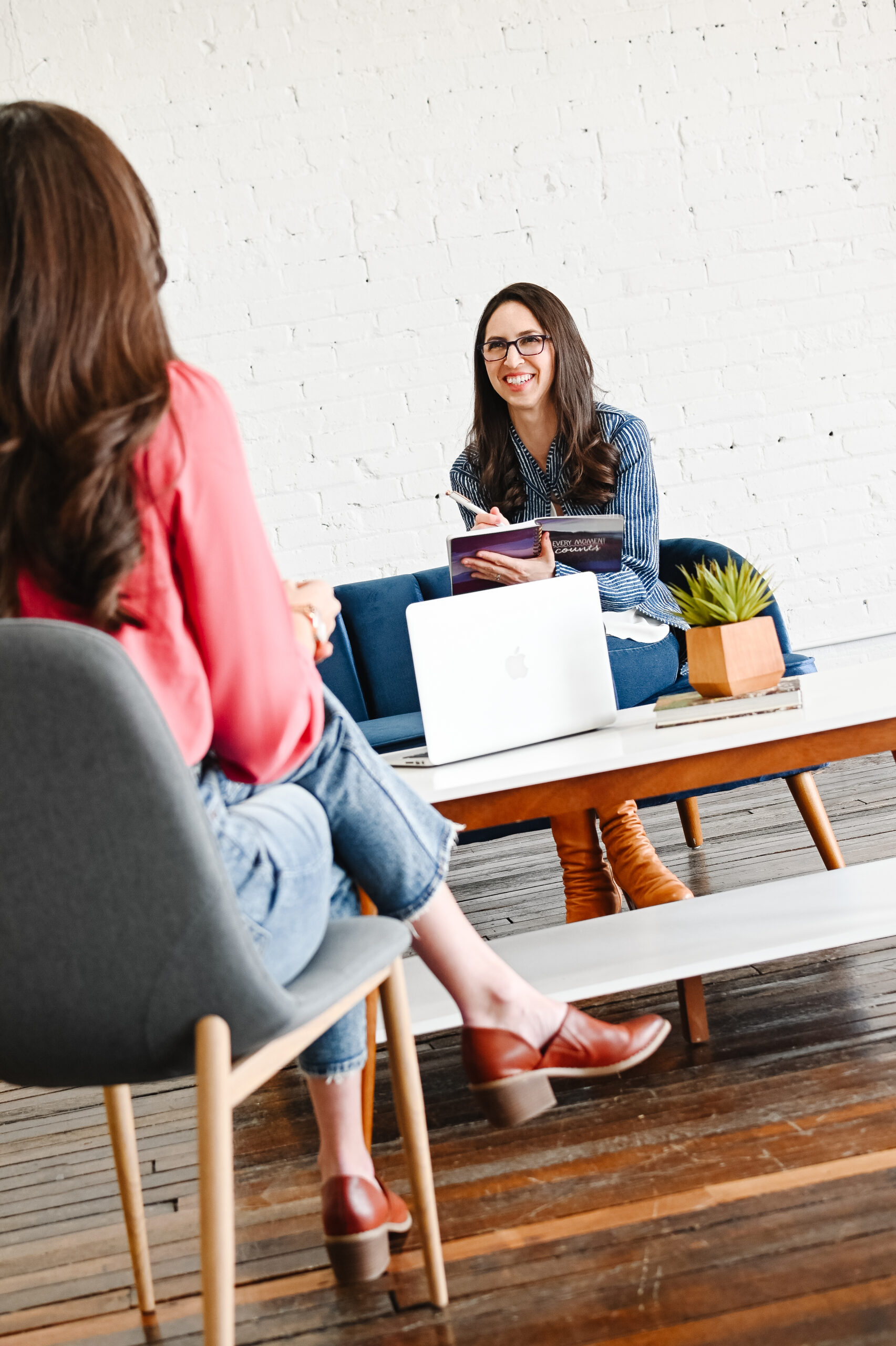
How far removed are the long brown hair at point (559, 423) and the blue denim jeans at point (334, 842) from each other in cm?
151

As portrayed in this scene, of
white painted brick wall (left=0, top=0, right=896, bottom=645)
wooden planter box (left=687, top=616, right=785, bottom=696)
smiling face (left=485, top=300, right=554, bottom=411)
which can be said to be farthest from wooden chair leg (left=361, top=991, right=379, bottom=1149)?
white painted brick wall (left=0, top=0, right=896, bottom=645)

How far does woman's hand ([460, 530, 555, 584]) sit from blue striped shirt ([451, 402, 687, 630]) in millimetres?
301

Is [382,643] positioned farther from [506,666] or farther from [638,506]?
[506,666]

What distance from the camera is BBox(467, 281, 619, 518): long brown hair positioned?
2.65 meters

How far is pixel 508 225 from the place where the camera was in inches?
142

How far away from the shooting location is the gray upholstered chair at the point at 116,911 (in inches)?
32.2

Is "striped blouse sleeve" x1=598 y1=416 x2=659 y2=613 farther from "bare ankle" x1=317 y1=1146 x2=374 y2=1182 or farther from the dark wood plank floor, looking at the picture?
"bare ankle" x1=317 y1=1146 x2=374 y2=1182

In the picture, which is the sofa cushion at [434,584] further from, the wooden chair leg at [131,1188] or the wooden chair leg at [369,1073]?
the wooden chair leg at [131,1188]

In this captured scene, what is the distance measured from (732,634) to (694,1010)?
56 cm

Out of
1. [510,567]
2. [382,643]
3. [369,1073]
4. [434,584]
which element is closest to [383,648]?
[382,643]

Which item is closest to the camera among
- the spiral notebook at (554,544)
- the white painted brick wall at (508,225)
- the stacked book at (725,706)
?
the stacked book at (725,706)

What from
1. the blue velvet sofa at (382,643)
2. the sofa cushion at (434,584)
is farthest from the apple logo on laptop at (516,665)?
the sofa cushion at (434,584)

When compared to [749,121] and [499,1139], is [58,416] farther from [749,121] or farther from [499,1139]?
[749,121]

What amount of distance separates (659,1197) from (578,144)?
3.15 m
